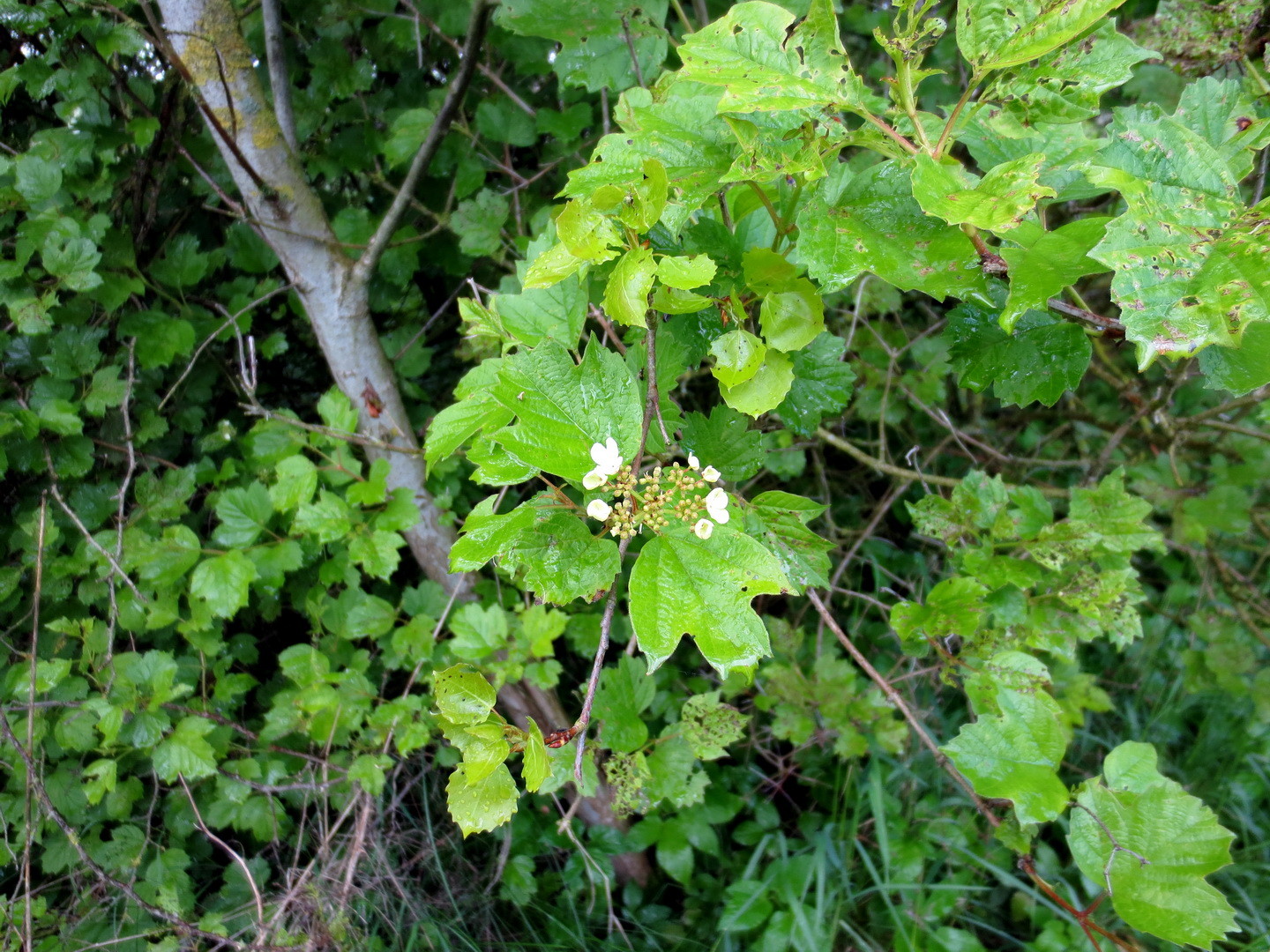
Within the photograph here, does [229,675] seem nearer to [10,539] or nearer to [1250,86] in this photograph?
[10,539]

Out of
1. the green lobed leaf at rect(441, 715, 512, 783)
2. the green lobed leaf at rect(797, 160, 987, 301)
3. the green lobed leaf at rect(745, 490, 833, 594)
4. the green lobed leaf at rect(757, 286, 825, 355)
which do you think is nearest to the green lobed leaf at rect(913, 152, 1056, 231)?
the green lobed leaf at rect(797, 160, 987, 301)

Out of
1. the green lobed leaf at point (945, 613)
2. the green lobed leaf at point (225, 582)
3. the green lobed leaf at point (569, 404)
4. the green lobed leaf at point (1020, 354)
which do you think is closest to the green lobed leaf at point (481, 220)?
the green lobed leaf at point (225, 582)

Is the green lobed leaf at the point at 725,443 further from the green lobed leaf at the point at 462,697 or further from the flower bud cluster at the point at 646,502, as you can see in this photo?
the green lobed leaf at the point at 462,697

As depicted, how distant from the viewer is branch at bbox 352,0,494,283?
1.27 m

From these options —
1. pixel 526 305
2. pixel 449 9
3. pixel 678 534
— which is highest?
pixel 449 9

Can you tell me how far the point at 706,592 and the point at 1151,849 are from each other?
29.3 inches

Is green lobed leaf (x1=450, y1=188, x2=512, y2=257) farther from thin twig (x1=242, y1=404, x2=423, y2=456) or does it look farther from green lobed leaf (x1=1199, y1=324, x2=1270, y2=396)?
green lobed leaf (x1=1199, y1=324, x2=1270, y2=396)

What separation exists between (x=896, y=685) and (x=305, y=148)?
201 centimetres

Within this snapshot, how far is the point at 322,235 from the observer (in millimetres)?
1472

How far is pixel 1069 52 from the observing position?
0.66m

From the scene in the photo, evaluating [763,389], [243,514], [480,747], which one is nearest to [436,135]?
[243,514]

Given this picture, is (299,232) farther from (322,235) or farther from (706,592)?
(706,592)

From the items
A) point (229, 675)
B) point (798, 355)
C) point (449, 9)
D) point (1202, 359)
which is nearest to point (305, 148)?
point (449, 9)

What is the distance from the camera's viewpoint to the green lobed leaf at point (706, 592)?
63 centimetres
